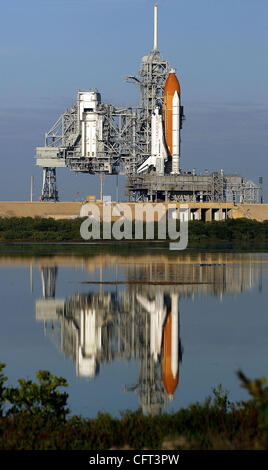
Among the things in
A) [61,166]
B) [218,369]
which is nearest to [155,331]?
[218,369]

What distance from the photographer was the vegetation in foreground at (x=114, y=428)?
880 cm

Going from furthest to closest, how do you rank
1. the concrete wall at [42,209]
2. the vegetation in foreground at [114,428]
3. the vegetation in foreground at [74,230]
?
the concrete wall at [42,209]
the vegetation in foreground at [74,230]
the vegetation in foreground at [114,428]

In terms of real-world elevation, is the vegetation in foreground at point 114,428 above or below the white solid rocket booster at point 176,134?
below

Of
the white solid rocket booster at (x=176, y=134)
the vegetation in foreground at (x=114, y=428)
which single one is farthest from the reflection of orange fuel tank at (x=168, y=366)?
the white solid rocket booster at (x=176, y=134)

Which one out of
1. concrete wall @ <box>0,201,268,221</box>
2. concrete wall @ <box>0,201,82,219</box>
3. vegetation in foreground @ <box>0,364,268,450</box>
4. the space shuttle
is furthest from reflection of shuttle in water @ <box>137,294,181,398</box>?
A: concrete wall @ <box>0,201,82,219</box>

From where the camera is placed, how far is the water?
1416 centimetres

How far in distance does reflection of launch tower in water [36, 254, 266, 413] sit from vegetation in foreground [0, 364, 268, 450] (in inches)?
63.2

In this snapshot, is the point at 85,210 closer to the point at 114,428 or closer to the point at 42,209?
the point at 42,209

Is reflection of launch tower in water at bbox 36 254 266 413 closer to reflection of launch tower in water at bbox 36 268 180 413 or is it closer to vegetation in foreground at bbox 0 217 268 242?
reflection of launch tower in water at bbox 36 268 180 413

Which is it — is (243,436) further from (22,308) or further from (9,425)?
(22,308)

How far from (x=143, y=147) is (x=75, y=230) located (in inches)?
610

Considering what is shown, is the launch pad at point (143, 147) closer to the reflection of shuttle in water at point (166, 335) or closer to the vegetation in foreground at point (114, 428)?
the reflection of shuttle in water at point (166, 335)
